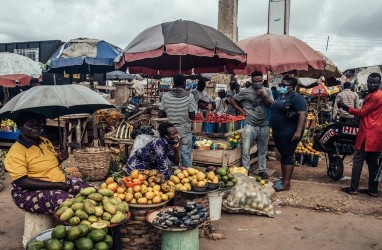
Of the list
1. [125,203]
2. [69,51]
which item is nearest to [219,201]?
[125,203]

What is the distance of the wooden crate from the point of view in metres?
6.83

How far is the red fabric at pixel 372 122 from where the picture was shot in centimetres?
568

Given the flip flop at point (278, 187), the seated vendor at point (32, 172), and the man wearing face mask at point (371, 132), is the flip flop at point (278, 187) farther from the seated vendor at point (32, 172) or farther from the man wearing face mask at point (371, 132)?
the seated vendor at point (32, 172)

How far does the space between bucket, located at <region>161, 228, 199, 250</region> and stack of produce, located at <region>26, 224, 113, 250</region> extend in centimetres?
64

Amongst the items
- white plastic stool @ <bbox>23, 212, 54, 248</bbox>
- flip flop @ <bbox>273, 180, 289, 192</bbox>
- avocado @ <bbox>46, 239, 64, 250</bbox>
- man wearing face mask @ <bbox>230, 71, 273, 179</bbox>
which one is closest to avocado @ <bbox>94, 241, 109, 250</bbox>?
avocado @ <bbox>46, 239, 64, 250</bbox>

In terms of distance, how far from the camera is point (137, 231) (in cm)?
379

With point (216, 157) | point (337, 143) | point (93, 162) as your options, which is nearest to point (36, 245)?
point (93, 162)

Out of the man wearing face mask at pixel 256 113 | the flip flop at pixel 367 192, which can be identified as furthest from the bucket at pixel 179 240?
the flip flop at pixel 367 192

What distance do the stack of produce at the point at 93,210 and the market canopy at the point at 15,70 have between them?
774 centimetres

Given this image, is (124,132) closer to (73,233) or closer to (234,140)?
(234,140)

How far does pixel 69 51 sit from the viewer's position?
8664 millimetres

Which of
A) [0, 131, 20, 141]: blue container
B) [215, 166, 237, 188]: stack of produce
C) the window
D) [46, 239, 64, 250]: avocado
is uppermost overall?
the window

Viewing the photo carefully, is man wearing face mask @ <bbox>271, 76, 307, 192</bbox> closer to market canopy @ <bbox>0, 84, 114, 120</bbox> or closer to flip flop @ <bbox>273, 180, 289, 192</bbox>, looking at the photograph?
flip flop @ <bbox>273, 180, 289, 192</bbox>

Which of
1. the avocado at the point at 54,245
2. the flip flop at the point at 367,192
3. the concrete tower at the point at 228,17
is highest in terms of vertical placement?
the concrete tower at the point at 228,17
